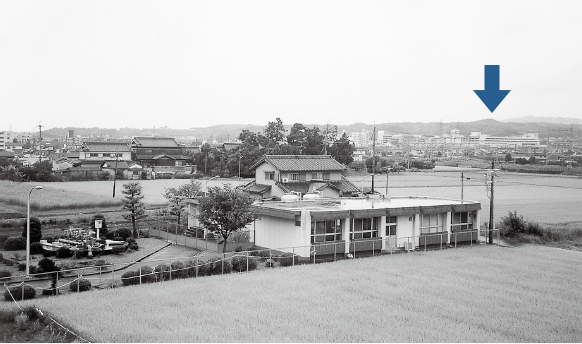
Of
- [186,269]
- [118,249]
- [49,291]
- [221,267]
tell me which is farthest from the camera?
[118,249]

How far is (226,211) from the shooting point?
25.1 metres

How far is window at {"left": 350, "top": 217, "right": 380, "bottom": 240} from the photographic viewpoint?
2595 cm

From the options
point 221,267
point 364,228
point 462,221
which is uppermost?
point 364,228

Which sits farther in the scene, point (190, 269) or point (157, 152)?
point (157, 152)

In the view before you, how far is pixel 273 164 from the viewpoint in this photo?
3472cm

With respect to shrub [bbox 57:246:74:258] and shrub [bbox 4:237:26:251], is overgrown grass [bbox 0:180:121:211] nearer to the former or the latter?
shrub [bbox 4:237:26:251]

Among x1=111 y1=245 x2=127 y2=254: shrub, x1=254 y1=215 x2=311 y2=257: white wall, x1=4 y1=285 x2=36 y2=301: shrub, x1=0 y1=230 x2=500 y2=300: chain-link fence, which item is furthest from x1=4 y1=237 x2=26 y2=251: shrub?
x1=254 y1=215 x2=311 y2=257: white wall

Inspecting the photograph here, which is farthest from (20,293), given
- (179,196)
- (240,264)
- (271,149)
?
(271,149)

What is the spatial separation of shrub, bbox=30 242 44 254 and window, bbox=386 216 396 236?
1619 centimetres

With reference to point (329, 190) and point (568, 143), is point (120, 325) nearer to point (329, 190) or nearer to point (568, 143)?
point (329, 190)

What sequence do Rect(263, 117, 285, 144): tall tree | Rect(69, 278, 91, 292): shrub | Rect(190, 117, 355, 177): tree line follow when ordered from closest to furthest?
Rect(69, 278, 91, 292): shrub → Rect(190, 117, 355, 177): tree line → Rect(263, 117, 285, 144): tall tree

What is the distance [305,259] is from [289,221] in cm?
210

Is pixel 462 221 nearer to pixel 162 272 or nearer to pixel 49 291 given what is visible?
pixel 162 272

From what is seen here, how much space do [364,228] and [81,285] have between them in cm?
1323
